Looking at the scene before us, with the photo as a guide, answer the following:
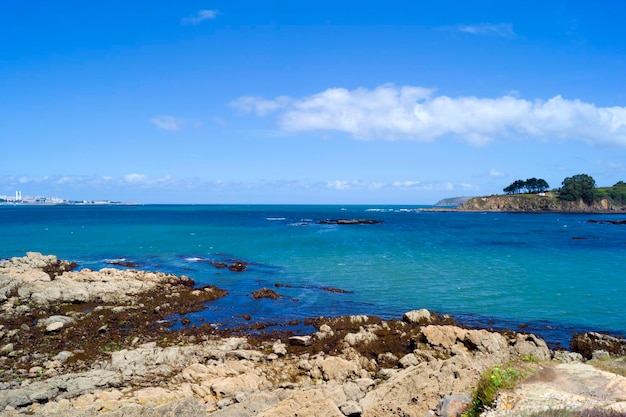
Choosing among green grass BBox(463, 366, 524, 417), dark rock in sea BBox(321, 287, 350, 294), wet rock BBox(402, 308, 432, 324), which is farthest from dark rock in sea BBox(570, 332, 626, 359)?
dark rock in sea BBox(321, 287, 350, 294)

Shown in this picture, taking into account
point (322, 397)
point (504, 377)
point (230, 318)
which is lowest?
point (230, 318)

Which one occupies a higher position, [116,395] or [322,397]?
[322,397]

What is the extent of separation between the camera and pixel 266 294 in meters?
35.4

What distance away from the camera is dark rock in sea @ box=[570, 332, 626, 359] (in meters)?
22.4

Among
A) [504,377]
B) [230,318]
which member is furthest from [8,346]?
[504,377]

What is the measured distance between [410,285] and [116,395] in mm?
28869

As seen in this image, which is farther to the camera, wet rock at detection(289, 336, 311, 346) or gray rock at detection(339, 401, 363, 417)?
wet rock at detection(289, 336, 311, 346)

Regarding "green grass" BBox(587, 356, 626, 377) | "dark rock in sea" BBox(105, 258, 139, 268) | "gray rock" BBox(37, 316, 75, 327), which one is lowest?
"gray rock" BBox(37, 316, 75, 327)

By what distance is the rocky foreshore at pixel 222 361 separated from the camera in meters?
13.8

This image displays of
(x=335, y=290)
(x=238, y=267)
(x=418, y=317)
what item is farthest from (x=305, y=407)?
(x=238, y=267)

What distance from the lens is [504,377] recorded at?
1121 cm

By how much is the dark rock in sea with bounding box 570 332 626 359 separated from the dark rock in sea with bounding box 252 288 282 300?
2105 cm

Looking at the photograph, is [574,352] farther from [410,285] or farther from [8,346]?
[8,346]

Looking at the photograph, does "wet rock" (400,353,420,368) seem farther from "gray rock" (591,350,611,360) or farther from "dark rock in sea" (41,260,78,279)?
"dark rock in sea" (41,260,78,279)
